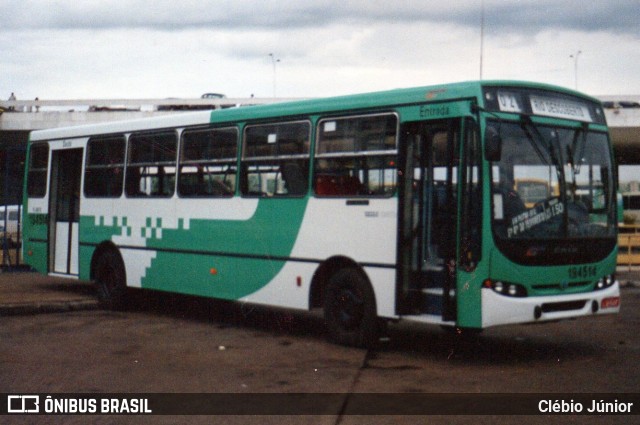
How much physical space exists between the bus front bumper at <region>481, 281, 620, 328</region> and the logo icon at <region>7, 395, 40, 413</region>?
429cm

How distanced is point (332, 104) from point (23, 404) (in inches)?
208

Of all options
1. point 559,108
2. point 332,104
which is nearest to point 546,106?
point 559,108

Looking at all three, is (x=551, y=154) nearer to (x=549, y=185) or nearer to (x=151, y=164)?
(x=549, y=185)

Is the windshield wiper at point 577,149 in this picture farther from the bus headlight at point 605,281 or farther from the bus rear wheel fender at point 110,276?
the bus rear wheel fender at point 110,276

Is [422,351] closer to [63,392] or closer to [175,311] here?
[63,392]

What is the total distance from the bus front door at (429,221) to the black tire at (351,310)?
21.1 inches

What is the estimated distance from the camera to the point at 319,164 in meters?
11.3

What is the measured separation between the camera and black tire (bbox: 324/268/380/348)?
10.6m

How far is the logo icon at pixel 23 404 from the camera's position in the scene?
7.41 meters

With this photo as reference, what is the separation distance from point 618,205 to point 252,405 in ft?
17.3

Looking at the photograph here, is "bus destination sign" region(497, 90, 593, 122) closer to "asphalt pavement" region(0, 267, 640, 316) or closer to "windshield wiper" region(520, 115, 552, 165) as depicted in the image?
"windshield wiper" region(520, 115, 552, 165)

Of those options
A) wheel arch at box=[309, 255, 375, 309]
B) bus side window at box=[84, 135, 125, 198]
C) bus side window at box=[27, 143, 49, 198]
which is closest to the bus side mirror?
wheel arch at box=[309, 255, 375, 309]

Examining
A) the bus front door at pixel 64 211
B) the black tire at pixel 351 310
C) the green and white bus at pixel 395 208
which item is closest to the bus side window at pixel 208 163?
the green and white bus at pixel 395 208

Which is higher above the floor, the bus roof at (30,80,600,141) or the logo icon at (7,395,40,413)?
the bus roof at (30,80,600,141)
